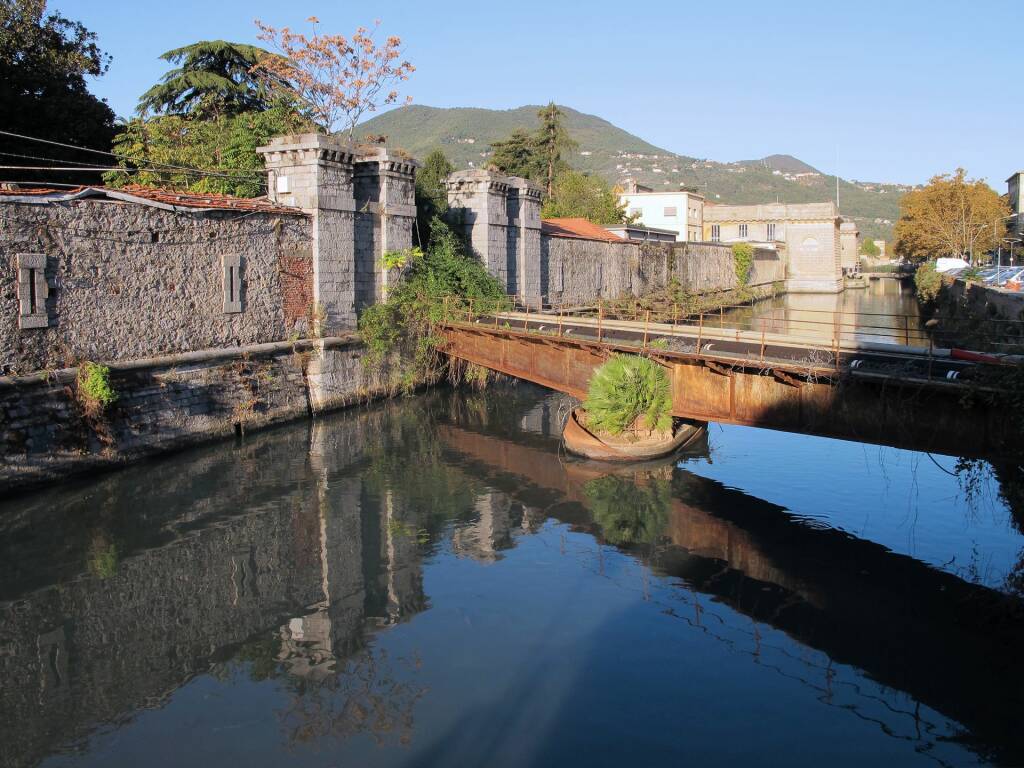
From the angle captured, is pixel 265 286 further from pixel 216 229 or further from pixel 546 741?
pixel 546 741

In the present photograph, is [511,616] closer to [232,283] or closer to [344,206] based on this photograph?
[232,283]

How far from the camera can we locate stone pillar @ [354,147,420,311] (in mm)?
23594

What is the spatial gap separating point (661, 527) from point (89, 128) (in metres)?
28.9

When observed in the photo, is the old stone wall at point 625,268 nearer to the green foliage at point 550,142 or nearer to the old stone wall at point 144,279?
the old stone wall at point 144,279

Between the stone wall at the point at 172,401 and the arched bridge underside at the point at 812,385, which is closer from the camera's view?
the arched bridge underside at the point at 812,385

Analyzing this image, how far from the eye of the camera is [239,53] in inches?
1638

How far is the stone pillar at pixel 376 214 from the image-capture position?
23.6m

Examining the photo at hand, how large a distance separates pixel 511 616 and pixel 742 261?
2242 inches

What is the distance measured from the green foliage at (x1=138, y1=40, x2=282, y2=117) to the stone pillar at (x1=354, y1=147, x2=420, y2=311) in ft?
63.2

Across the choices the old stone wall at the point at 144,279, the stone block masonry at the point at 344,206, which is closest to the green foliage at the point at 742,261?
the stone block masonry at the point at 344,206

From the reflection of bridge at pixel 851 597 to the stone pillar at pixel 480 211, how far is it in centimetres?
1429

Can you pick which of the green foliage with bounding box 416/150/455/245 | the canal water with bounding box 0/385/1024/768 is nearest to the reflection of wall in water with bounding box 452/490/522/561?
the canal water with bounding box 0/385/1024/768

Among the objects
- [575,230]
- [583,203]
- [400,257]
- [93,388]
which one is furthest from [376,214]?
[583,203]

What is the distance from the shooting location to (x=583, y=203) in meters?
57.6
